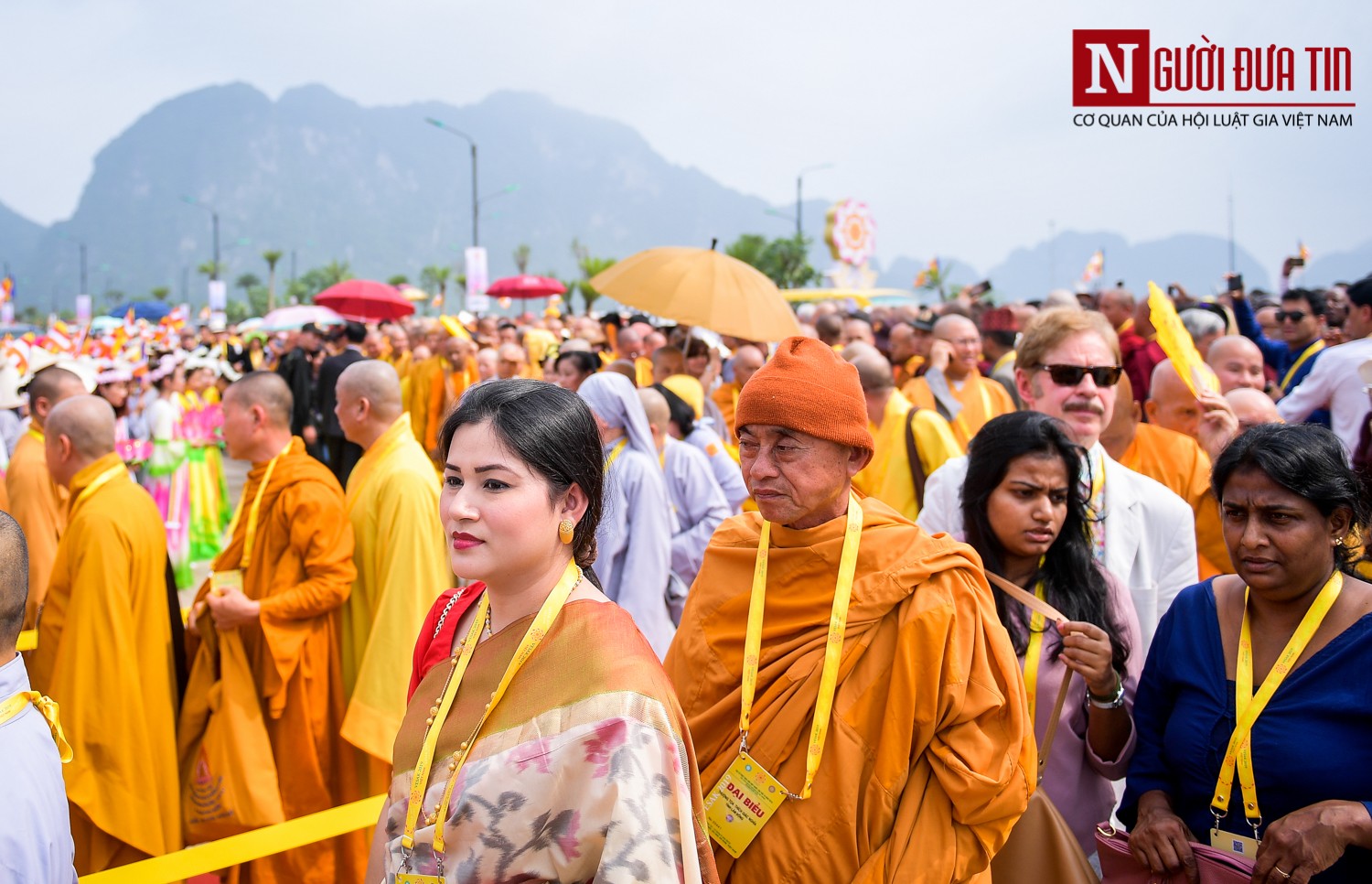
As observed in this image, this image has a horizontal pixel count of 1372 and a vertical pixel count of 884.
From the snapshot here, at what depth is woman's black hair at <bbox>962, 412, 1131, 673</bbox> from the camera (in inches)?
110

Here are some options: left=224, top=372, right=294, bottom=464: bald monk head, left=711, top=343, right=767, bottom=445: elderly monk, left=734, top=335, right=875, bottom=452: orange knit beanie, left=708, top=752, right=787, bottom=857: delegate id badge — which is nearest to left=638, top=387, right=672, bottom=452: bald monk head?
left=224, top=372, right=294, bottom=464: bald monk head

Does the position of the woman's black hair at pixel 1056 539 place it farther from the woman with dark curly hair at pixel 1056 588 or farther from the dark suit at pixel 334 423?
the dark suit at pixel 334 423

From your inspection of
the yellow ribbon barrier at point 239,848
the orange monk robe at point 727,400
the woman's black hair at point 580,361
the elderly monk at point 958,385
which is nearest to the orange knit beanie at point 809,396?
the yellow ribbon barrier at point 239,848

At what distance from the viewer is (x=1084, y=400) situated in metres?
3.53

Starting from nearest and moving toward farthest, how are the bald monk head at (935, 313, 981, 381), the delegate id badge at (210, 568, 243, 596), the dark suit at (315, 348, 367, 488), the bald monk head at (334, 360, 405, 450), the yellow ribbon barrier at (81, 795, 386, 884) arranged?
the yellow ribbon barrier at (81, 795, 386, 884), the delegate id badge at (210, 568, 243, 596), the bald monk head at (334, 360, 405, 450), the bald monk head at (935, 313, 981, 381), the dark suit at (315, 348, 367, 488)

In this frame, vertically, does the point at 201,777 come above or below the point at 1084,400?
below

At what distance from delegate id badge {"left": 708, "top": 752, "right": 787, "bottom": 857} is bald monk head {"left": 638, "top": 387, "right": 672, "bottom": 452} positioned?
9.62 ft

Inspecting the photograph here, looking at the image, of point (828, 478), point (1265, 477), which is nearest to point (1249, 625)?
point (1265, 477)

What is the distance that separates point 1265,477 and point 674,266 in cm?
393

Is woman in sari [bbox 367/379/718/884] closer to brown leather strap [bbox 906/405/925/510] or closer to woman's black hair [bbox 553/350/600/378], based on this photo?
brown leather strap [bbox 906/405/925/510]

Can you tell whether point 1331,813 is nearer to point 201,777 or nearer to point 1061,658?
point 1061,658

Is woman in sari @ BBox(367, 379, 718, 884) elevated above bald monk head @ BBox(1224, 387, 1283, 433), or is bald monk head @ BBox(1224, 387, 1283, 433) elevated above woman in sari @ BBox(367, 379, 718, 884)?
bald monk head @ BBox(1224, 387, 1283, 433)

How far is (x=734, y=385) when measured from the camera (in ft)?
25.8

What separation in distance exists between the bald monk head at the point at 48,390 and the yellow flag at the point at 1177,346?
5.56m
